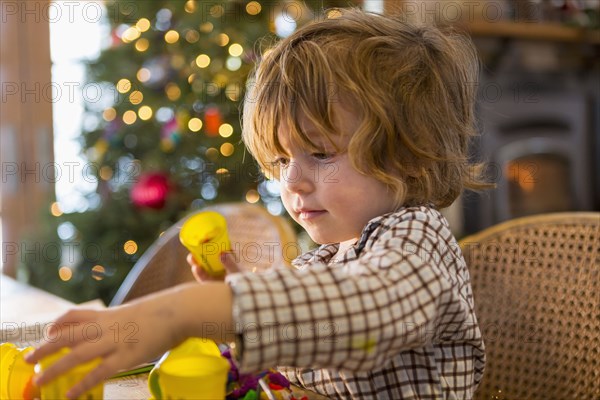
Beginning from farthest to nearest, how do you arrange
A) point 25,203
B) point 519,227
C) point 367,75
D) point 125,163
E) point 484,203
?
point 484,203
point 25,203
point 125,163
point 519,227
point 367,75

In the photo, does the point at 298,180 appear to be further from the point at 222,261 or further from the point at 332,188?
Answer: the point at 222,261

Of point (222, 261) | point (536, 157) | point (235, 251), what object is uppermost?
point (222, 261)

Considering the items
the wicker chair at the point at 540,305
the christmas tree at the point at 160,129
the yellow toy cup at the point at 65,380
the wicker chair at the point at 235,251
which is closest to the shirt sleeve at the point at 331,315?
the yellow toy cup at the point at 65,380

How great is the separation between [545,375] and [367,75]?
1.58 feet

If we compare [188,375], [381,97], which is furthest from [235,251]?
[188,375]

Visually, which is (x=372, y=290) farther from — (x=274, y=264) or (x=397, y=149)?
(x=274, y=264)

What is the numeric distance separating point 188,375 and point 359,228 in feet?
1.03

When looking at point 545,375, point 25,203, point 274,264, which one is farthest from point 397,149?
point 25,203

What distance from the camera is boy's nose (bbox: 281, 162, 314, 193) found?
0.79 m

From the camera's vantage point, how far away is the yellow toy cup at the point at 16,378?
631 mm

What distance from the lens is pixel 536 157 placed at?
13.0 feet

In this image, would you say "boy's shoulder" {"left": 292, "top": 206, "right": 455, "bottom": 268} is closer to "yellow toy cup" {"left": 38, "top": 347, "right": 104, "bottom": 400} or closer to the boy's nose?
the boy's nose

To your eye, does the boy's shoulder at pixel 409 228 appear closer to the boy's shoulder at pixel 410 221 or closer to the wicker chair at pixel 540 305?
the boy's shoulder at pixel 410 221

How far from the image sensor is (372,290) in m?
0.54
